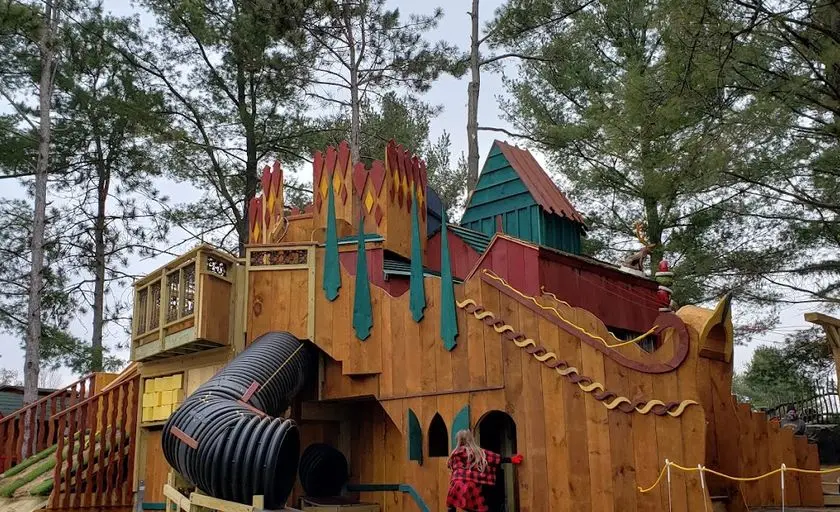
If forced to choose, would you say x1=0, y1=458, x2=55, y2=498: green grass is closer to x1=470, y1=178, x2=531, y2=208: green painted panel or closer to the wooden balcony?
the wooden balcony

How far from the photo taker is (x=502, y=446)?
365 inches

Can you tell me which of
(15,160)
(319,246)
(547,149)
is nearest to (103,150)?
(15,160)

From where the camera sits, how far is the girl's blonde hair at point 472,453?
23.9 ft

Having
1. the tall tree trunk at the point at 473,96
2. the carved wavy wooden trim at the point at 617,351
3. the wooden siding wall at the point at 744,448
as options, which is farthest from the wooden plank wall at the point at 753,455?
the tall tree trunk at the point at 473,96

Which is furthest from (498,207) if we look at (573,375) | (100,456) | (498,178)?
(100,456)

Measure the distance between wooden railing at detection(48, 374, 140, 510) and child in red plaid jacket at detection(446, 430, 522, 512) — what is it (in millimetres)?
6053

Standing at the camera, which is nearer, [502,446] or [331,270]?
[502,446]

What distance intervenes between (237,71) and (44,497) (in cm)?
1377

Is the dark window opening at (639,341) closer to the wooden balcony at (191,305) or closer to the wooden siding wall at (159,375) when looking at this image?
the wooden balcony at (191,305)

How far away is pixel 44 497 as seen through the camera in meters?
11.2

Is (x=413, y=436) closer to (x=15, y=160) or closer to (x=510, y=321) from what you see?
(x=510, y=321)

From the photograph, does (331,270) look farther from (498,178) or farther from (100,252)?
(100,252)

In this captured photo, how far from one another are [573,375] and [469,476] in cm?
136

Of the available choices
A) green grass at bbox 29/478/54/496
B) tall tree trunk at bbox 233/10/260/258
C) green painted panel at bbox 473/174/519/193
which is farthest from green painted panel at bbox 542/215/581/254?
tall tree trunk at bbox 233/10/260/258
